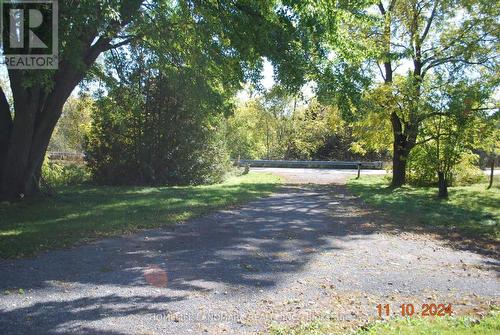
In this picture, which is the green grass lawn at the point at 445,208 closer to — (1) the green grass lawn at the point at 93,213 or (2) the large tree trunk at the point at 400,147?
(2) the large tree trunk at the point at 400,147

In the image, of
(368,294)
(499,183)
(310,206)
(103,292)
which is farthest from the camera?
(499,183)

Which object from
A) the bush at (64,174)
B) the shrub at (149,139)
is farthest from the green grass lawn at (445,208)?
the bush at (64,174)

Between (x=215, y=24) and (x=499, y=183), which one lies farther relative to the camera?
(x=499, y=183)

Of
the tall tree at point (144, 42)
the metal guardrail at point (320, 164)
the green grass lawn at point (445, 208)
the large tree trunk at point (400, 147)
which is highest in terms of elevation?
the tall tree at point (144, 42)

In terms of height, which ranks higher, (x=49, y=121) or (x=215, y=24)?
(x=215, y=24)

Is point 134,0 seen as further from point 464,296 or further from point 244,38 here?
point 464,296

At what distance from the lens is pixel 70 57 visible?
9.59 metres

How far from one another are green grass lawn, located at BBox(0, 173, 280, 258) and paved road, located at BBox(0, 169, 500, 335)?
69 centimetres

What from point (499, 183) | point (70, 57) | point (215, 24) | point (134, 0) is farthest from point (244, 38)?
point (499, 183)

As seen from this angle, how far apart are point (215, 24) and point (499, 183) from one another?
18.2 meters
